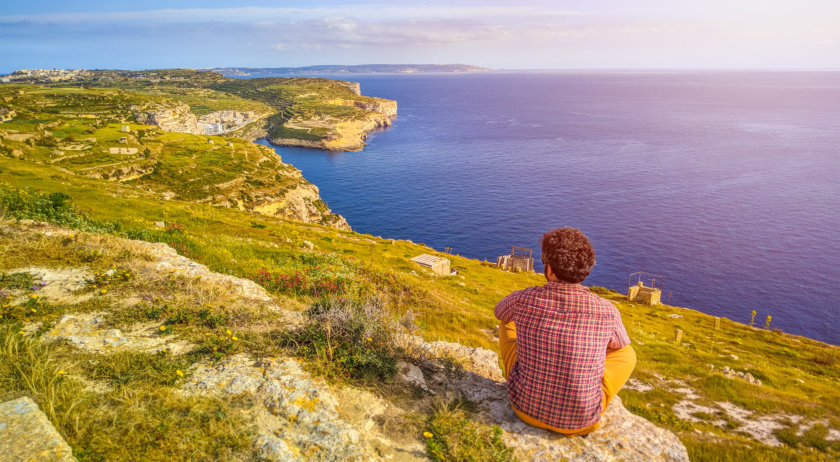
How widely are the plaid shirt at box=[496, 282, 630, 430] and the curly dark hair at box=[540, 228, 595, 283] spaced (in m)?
0.23

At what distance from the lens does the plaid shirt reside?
568cm

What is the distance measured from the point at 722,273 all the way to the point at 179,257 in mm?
89267

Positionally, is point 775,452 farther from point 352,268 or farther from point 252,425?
point 352,268

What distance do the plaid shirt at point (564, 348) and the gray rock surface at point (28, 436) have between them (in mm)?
5660

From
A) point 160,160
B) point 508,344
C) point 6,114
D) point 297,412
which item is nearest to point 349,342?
point 297,412

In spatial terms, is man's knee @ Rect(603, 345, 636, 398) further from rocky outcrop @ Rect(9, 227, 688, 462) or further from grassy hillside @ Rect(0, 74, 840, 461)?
grassy hillside @ Rect(0, 74, 840, 461)

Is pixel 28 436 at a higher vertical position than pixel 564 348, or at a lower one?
lower

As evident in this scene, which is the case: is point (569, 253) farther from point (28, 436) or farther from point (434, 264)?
point (434, 264)

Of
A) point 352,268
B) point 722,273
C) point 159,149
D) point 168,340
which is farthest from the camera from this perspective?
point 159,149

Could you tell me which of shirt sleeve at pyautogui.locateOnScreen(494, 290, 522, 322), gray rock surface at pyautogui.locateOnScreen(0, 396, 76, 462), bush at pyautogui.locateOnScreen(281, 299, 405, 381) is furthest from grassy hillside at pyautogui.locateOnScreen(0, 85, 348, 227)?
shirt sleeve at pyautogui.locateOnScreen(494, 290, 522, 322)

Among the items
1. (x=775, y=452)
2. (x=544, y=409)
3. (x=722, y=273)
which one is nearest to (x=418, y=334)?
(x=544, y=409)

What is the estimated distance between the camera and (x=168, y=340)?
25.2 feet

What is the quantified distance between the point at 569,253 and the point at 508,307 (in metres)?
1.31

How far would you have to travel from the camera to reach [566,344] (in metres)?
5.65
